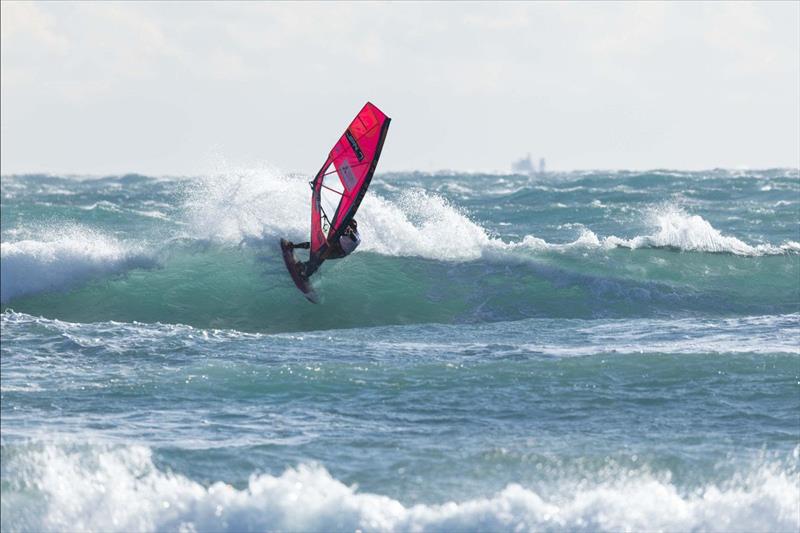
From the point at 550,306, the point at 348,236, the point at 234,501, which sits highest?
the point at 348,236

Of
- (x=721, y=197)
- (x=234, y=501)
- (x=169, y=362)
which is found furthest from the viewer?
(x=721, y=197)

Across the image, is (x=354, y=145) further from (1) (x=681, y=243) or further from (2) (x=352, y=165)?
(1) (x=681, y=243)

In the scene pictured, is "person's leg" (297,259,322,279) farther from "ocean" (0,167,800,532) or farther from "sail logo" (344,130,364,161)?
"sail logo" (344,130,364,161)

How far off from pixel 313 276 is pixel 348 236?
2966 millimetres

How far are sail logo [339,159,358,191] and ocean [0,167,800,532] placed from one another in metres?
1.98

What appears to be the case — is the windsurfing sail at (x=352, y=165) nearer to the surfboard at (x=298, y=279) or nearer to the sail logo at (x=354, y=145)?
the sail logo at (x=354, y=145)

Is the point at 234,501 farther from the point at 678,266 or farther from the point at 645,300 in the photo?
the point at 678,266

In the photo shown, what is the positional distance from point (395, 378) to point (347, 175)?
417 centimetres

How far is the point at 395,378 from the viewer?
1161cm

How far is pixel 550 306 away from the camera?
55.1 feet

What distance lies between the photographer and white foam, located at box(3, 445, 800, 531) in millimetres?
8250

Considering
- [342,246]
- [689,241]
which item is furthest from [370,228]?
[689,241]

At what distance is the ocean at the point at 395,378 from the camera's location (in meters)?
8.52

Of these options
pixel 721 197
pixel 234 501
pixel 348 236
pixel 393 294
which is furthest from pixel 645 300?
pixel 721 197
